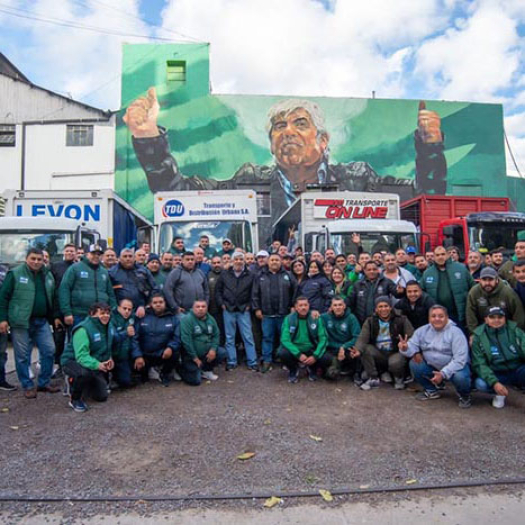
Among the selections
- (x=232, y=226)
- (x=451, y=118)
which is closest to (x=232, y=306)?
(x=232, y=226)

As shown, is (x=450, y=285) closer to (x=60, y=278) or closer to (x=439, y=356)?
(x=439, y=356)

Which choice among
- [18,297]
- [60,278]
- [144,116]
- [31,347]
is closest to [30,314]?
[18,297]

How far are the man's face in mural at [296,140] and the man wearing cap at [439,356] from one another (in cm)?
2047

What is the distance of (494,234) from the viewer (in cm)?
1218

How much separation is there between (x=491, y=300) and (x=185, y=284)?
14.3 feet

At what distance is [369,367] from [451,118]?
2490 cm

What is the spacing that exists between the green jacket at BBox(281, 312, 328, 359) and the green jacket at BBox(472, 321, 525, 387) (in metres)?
1.95

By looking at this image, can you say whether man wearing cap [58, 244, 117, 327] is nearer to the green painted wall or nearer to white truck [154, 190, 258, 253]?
white truck [154, 190, 258, 253]

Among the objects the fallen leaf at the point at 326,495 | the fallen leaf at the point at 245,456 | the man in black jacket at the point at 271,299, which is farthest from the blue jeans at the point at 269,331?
the fallen leaf at the point at 326,495

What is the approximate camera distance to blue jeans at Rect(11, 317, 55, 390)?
18.0 ft

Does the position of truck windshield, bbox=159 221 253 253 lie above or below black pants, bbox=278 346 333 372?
above

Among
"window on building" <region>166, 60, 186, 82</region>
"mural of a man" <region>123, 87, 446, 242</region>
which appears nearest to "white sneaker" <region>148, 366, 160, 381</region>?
"mural of a man" <region>123, 87, 446, 242</region>

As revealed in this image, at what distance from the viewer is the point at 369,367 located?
19.7ft

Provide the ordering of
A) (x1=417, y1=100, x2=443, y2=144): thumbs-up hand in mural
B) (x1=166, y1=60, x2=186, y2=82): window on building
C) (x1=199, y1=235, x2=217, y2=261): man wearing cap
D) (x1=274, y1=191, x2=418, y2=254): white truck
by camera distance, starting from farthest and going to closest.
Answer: (x1=417, y1=100, x2=443, y2=144): thumbs-up hand in mural
(x1=166, y1=60, x2=186, y2=82): window on building
(x1=274, y1=191, x2=418, y2=254): white truck
(x1=199, y1=235, x2=217, y2=261): man wearing cap
